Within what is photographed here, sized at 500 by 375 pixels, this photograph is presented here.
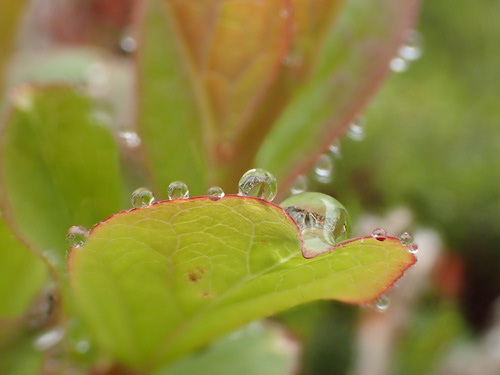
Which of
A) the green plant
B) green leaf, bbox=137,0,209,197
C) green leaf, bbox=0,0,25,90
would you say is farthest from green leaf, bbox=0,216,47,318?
green leaf, bbox=0,0,25,90

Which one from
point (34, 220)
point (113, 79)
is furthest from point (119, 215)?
point (113, 79)

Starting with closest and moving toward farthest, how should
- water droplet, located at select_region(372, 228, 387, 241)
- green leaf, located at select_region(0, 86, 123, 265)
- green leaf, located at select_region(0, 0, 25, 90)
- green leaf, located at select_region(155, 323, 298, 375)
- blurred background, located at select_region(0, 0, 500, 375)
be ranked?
1. water droplet, located at select_region(372, 228, 387, 241)
2. green leaf, located at select_region(0, 86, 123, 265)
3. green leaf, located at select_region(155, 323, 298, 375)
4. green leaf, located at select_region(0, 0, 25, 90)
5. blurred background, located at select_region(0, 0, 500, 375)

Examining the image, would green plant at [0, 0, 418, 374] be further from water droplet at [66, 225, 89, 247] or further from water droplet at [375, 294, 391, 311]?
water droplet at [375, 294, 391, 311]

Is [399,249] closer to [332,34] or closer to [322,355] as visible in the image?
[332,34]

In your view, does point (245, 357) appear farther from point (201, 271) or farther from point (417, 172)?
point (417, 172)

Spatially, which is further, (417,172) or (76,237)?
(417,172)

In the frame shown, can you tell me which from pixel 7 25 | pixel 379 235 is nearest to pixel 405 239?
pixel 379 235

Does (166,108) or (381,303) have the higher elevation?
(166,108)
